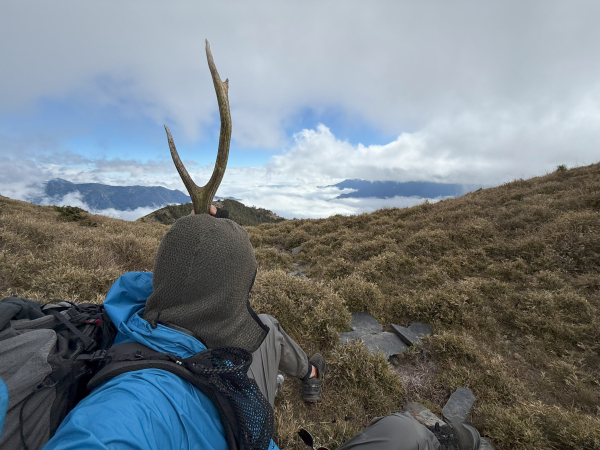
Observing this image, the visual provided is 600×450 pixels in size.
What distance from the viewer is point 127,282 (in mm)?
2189

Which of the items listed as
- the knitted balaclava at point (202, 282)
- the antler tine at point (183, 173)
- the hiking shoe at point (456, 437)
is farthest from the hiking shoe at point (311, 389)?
the antler tine at point (183, 173)

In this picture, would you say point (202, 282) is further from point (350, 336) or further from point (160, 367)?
point (350, 336)

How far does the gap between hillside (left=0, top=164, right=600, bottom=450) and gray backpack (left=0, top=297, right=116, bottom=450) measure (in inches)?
84.2

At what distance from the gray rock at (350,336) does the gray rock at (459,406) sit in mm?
1414

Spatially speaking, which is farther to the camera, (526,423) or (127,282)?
(526,423)

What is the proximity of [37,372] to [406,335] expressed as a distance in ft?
14.9

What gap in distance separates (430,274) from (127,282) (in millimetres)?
5960

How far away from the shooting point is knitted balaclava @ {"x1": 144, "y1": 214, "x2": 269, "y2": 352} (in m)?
1.68

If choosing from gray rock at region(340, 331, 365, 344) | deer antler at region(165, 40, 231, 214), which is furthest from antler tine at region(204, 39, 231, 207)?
gray rock at region(340, 331, 365, 344)

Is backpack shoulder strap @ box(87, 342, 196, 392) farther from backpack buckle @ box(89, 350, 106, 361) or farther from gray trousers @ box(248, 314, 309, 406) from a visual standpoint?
gray trousers @ box(248, 314, 309, 406)

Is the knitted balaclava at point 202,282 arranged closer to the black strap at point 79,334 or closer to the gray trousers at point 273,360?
the black strap at point 79,334

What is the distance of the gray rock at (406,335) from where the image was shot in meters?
4.43

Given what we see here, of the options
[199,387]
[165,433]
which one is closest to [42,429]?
[165,433]

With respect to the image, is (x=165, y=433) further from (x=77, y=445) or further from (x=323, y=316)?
(x=323, y=316)
